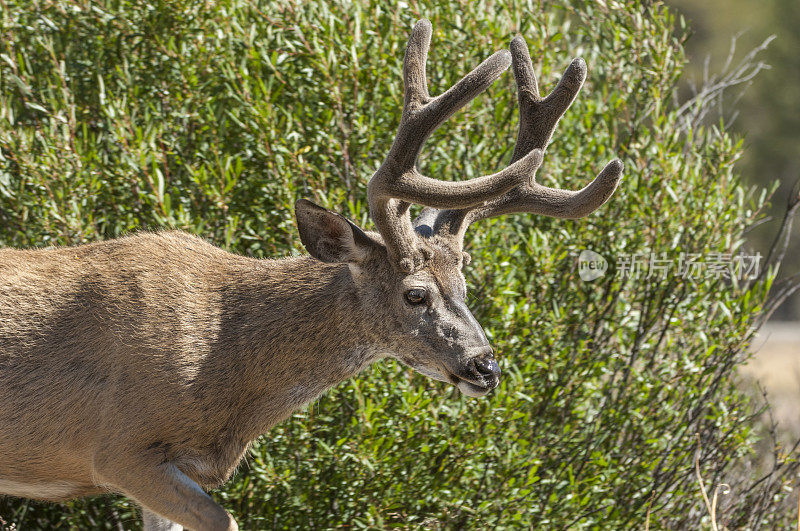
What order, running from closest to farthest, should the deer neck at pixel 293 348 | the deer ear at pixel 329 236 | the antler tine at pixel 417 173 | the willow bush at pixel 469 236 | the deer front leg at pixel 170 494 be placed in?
the antler tine at pixel 417 173 → the deer front leg at pixel 170 494 → the deer ear at pixel 329 236 → the deer neck at pixel 293 348 → the willow bush at pixel 469 236

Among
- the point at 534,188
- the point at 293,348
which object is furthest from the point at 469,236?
the point at 293,348

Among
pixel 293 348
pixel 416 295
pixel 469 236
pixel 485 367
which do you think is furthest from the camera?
pixel 469 236

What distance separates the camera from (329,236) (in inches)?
187

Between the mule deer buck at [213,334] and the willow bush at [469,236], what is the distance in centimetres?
84

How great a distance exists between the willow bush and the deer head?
3.27 ft

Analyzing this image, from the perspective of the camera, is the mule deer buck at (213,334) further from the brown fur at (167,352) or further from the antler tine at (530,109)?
the antler tine at (530,109)

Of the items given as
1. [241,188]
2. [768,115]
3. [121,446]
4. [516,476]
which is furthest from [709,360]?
[768,115]

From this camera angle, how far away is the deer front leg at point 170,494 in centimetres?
448

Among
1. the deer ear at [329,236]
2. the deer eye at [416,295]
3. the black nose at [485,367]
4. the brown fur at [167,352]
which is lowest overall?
the brown fur at [167,352]

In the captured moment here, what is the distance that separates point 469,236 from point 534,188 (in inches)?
48.8

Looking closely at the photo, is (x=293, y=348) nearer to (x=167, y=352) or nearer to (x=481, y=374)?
(x=167, y=352)

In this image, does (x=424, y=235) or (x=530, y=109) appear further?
(x=530, y=109)

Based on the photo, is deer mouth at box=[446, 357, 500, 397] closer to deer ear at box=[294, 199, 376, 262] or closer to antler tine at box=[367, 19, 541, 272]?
antler tine at box=[367, 19, 541, 272]

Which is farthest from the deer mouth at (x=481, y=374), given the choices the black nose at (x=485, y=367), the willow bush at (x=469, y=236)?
the willow bush at (x=469, y=236)
